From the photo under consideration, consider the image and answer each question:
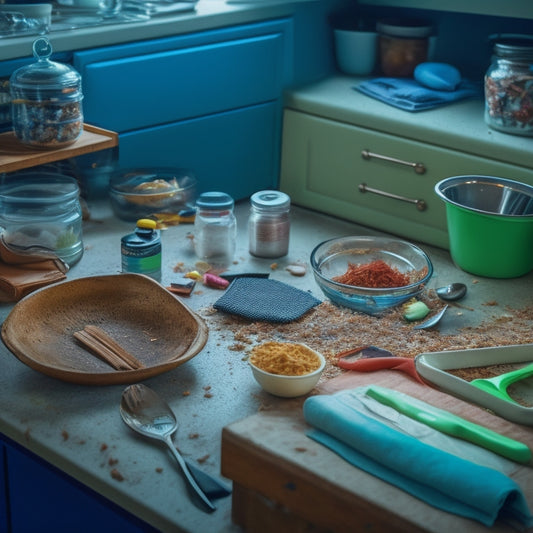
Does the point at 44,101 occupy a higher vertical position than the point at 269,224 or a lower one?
higher

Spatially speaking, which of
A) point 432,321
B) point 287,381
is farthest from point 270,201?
point 287,381

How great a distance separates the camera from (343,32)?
233 cm

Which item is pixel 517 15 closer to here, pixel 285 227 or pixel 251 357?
pixel 285 227

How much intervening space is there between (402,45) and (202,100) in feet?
1.82

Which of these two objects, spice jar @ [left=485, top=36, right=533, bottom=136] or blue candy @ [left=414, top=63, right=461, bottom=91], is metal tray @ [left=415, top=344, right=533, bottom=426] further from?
blue candy @ [left=414, top=63, right=461, bottom=91]

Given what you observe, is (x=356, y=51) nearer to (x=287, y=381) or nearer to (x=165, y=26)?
(x=165, y=26)

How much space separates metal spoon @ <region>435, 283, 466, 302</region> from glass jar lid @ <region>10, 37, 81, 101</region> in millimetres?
812

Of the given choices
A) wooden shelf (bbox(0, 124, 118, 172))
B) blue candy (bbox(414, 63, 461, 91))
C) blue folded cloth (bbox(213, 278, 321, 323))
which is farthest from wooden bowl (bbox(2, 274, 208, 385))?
blue candy (bbox(414, 63, 461, 91))

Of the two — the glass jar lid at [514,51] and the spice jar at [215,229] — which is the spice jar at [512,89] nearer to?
the glass jar lid at [514,51]

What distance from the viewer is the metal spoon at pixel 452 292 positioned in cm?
172

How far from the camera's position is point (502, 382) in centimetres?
136

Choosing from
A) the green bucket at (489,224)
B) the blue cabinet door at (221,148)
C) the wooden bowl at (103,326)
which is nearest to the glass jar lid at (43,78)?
the blue cabinet door at (221,148)

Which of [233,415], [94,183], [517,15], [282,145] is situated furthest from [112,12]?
[233,415]

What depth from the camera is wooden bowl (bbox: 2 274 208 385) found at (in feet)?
4.50
